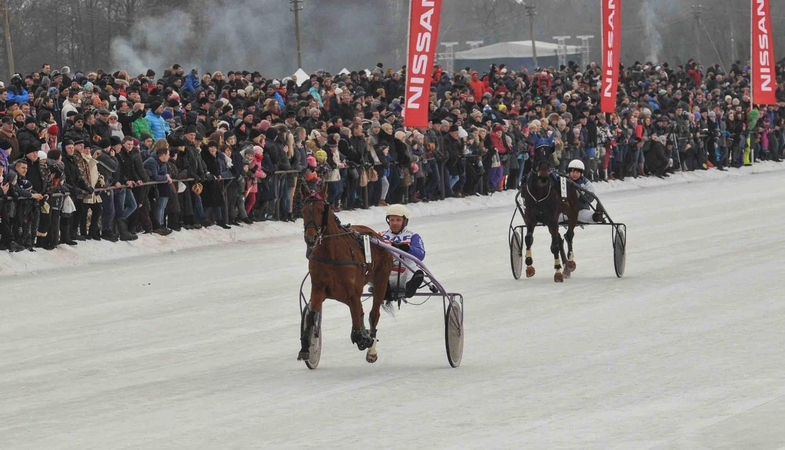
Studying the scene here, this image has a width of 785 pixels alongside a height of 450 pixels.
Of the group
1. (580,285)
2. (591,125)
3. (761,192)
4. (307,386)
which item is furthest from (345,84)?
→ (307,386)

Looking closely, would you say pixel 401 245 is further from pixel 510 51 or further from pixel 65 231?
pixel 510 51

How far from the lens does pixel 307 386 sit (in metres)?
9.55

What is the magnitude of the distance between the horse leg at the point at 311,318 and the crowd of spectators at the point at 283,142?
4.37ft

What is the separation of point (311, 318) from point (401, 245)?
1050 millimetres

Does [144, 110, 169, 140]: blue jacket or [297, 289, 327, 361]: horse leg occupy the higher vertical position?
[144, 110, 169, 140]: blue jacket

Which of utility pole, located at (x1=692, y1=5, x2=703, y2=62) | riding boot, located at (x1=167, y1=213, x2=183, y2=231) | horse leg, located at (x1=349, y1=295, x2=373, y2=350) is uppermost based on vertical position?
utility pole, located at (x1=692, y1=5, x2=703, y2=62)

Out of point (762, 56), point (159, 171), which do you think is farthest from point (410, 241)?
point (762, 56)

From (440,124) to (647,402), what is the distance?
17651mm

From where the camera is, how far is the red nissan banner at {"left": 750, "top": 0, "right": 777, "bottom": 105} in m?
32.4

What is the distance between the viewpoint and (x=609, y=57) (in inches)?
1185

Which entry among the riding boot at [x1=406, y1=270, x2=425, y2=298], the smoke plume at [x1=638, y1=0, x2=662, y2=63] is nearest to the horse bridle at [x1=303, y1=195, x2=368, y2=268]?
the riding boot at [x1=406, y1=270, x2=425, y2=298]

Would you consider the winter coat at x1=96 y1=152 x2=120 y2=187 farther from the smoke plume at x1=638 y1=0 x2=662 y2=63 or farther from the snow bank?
the smoke plume at x1=638 y1=0 x2=662 y2=63

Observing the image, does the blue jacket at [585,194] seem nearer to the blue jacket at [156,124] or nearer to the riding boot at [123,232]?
the riding boot at [123,232]

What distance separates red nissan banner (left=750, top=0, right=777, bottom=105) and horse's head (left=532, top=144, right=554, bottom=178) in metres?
18.4
